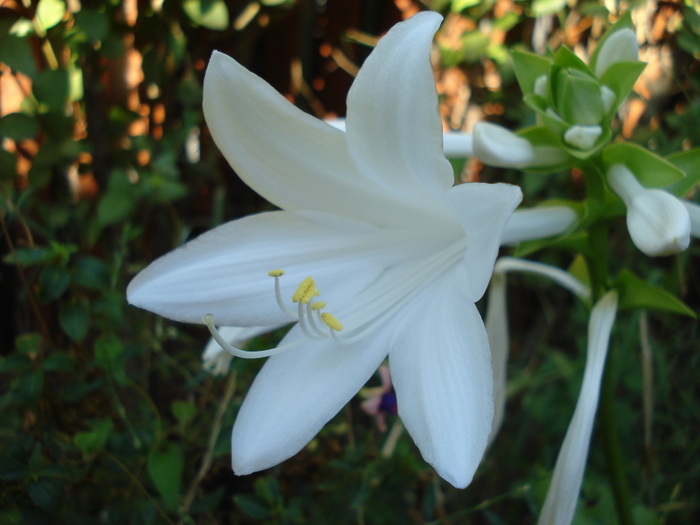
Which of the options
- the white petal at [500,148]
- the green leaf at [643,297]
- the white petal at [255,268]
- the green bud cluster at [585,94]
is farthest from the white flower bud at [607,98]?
the white petal at [255,268]

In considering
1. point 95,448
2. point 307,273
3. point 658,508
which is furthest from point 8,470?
point 658,508

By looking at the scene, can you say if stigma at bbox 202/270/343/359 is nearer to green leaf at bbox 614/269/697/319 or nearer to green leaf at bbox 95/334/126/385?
green leaf at bbox 95/334/126/385

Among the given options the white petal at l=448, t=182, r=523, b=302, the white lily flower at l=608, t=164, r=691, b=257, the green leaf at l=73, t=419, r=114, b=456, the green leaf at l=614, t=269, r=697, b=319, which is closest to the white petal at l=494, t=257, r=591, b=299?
the green leaf at l=614, t=269, r=697, b=319

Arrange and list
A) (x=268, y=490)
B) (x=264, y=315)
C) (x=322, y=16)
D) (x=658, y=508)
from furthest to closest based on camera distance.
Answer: (x=322, y=16) < (x=658, y=508) < (x=268, y=490) < (x=264, y=315)

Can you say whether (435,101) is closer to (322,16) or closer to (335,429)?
(335,429)

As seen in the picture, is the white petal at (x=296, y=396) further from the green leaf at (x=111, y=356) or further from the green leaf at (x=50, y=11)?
the green leaf at (x=50, y=11)

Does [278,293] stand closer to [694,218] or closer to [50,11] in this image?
[694,218]
